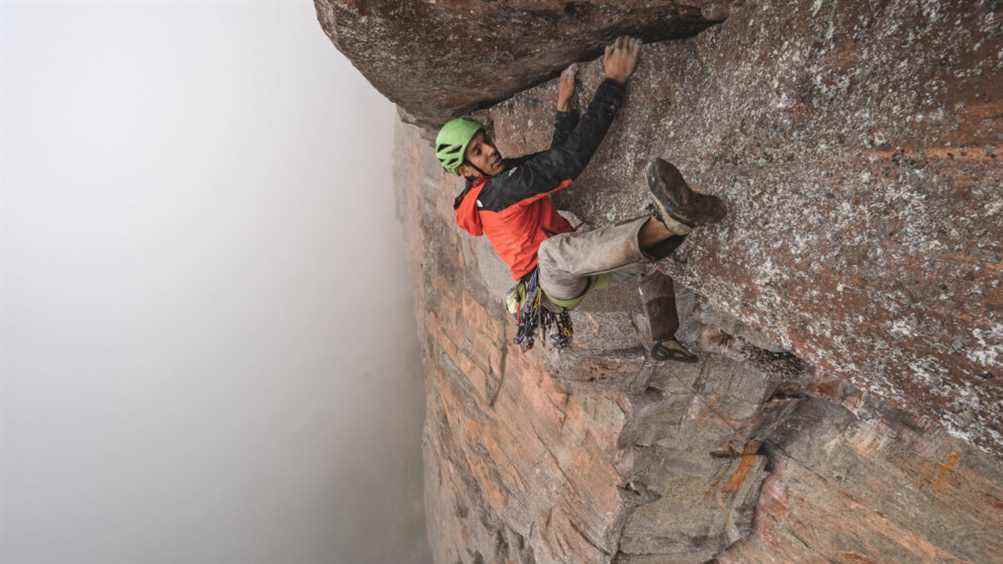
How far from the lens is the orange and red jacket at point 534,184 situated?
3.11m

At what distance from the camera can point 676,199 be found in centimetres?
226

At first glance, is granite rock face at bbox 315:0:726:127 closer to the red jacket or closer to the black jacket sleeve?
the black jacket sleeve

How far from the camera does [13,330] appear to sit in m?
16.3

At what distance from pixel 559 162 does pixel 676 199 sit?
1.03 metres

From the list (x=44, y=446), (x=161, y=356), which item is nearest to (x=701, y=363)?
(x=161, y=356)

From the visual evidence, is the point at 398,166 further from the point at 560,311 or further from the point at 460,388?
the point at 560,311

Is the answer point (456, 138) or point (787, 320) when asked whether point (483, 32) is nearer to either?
point (456, 138)

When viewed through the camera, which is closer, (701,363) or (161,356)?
(701,363)

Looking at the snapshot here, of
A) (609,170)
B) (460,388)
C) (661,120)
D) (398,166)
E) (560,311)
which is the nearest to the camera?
(661,120)

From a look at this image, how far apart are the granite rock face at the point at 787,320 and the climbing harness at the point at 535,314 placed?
0.24 metres

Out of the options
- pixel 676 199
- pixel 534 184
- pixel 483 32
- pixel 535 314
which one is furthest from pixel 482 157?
pixel 676 199

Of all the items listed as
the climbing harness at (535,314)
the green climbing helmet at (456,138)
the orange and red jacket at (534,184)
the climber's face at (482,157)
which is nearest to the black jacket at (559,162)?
the orange and red jacket at (534,184)

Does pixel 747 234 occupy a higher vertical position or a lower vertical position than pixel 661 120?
lower

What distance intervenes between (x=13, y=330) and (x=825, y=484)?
875 inches
